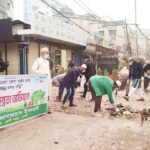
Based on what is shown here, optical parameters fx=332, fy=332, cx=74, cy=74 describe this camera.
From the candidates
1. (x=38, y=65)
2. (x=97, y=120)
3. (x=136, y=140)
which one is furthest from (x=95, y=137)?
(x=38, y=65)

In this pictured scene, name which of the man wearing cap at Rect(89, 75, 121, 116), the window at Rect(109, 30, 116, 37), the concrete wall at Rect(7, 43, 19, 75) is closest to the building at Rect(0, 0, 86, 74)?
the concrete wall at Rect(7, 43, 19, 75)

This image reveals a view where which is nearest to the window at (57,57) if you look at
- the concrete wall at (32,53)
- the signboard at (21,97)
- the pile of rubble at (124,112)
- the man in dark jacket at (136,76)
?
the concrete wall at (32,53)

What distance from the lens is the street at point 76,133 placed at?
6.26 metres

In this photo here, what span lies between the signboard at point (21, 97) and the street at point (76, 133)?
220 millimetres

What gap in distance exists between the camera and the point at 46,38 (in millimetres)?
19000

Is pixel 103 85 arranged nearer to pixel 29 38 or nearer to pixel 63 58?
pixel 29 38

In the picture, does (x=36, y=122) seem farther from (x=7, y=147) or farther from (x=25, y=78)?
(x=7, y=147)

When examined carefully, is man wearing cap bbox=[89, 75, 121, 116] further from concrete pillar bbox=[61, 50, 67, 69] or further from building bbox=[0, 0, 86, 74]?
concrete pillar bbox=[61, 50, 67, 69]

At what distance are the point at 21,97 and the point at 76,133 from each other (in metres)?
1.58

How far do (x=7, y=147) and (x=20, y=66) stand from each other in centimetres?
1176

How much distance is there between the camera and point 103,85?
9102mm

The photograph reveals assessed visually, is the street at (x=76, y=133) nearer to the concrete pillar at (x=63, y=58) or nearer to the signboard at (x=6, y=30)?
the signboard at (x=6, y=30)

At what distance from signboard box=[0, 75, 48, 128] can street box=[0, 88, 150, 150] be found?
22 cm

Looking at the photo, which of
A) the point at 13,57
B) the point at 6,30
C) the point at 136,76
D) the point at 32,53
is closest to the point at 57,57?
the point at 32,53
